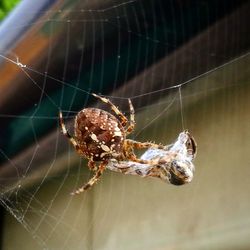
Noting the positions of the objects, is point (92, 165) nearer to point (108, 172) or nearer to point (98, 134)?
point (98, 134)

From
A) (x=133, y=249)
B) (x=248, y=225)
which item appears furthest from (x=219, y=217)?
(x=133, y=249)

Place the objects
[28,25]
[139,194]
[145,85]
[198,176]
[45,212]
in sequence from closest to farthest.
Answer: [28,25]
[145,85]
[198,176]
[139,194]
[45,212]

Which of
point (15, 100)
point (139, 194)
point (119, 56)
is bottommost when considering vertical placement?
point (15, 100)

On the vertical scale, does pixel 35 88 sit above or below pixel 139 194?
below

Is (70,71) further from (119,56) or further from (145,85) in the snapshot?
(145,85)

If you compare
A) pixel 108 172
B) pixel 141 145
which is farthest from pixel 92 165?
pixel 108 172

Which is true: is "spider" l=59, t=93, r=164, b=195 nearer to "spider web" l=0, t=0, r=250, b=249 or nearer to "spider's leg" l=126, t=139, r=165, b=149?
"spider's leg" l=126, t=139, r=165, b=149

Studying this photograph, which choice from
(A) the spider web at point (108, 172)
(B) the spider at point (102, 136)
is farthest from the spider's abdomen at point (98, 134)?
(A) the spider web at point (108, 172)

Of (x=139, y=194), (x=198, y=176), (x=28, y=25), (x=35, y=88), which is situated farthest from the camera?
(x=139, y=194)
